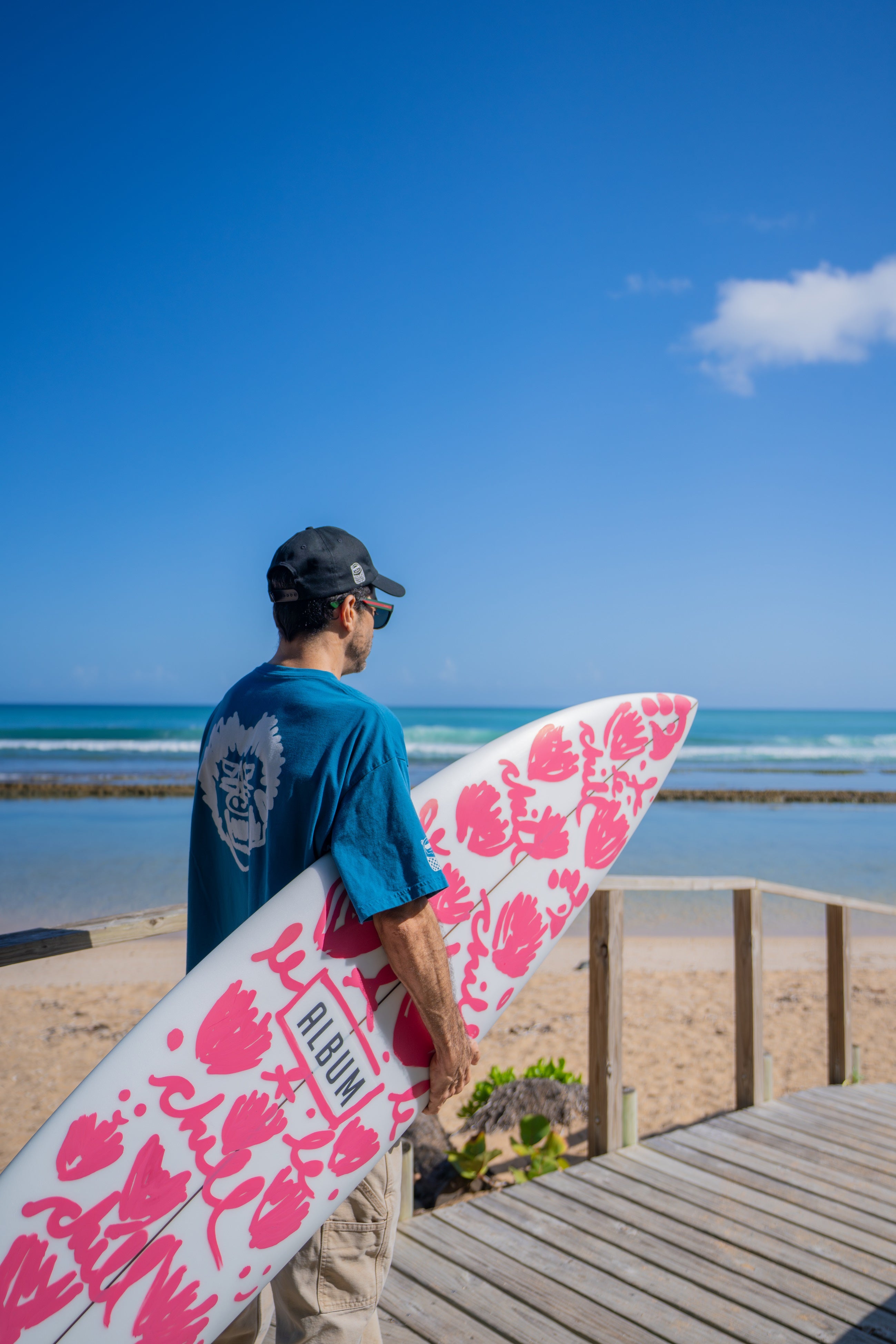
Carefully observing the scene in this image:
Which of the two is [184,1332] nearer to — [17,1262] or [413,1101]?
[17,1262]

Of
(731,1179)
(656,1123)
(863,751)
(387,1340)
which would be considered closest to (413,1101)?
(387,1340)

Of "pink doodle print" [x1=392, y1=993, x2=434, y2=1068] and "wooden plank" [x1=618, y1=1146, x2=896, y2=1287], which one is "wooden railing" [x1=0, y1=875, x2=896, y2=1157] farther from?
"pink doodle print" [x1=392, y1=993, x2=434, y2=1068]

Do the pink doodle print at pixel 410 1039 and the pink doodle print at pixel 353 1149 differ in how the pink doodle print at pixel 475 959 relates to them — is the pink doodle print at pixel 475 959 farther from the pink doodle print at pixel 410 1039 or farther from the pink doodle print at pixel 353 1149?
the pink doodle print at pixel 353 1149

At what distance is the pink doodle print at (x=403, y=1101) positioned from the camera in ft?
4.76

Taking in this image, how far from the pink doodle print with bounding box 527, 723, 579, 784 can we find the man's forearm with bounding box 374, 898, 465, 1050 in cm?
83

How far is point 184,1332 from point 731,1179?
181cm

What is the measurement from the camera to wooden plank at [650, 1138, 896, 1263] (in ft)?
7.27

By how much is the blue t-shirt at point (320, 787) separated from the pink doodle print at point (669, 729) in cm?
135

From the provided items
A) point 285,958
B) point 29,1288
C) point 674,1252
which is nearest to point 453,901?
point 285,958

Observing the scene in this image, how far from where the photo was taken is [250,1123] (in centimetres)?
140

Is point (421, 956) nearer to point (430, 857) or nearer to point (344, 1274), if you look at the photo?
point (430, 857)

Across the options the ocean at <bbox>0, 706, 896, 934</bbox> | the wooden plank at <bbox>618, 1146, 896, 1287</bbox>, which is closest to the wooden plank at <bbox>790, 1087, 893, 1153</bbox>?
the wooden plank at <bbox>618, 1146, 896, 1287</bbox>

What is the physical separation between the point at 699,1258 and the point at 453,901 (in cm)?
123

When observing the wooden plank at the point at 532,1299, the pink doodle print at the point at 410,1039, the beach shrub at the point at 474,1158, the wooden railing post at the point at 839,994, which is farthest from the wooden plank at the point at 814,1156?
the pink doodle print at the point at 410,1039
